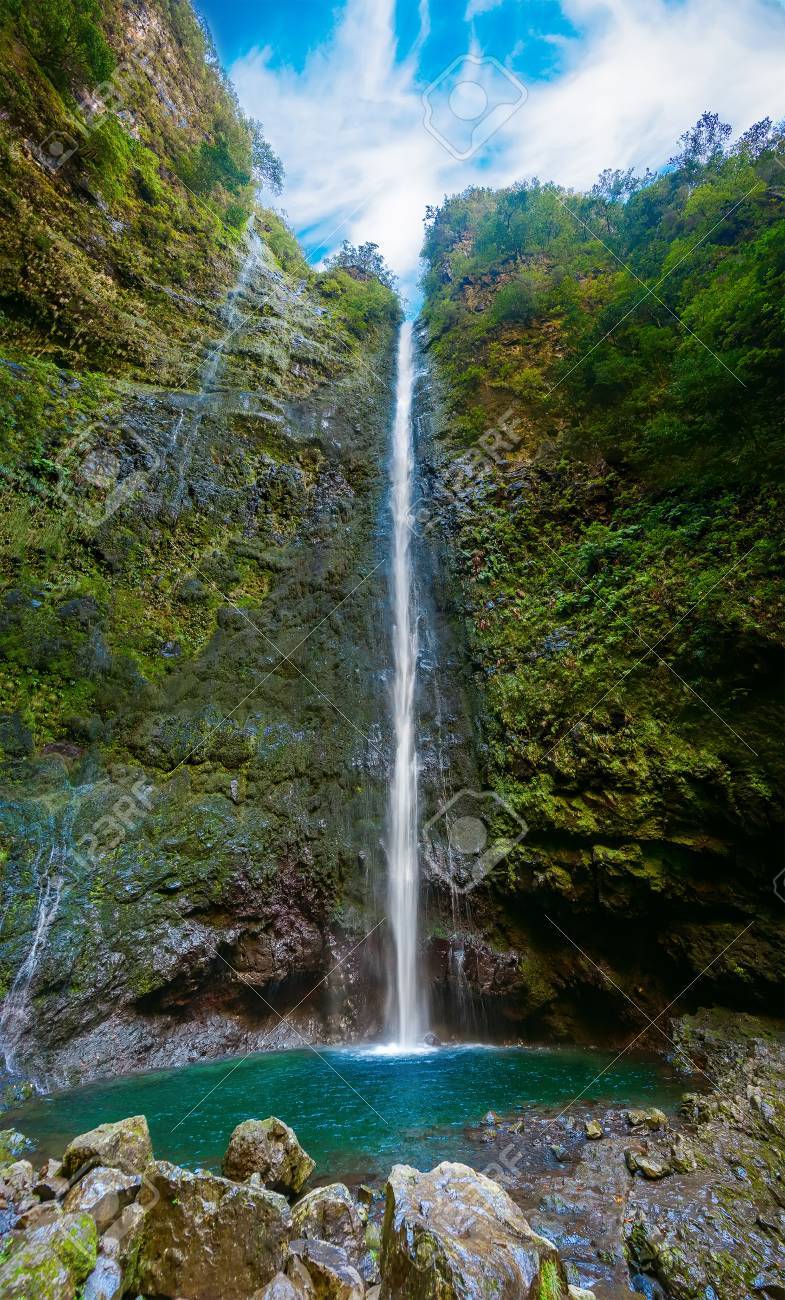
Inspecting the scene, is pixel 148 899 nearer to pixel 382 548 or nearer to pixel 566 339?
pixel 382 548

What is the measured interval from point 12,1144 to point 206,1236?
107 inches

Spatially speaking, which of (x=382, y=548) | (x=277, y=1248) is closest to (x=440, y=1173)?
(x=277, y=1248)

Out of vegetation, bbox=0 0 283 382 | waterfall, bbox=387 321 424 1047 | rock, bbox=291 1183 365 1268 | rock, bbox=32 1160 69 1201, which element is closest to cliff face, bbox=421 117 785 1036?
waterfall, bbox=387 321 424 1047

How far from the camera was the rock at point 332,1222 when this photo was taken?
2.71m

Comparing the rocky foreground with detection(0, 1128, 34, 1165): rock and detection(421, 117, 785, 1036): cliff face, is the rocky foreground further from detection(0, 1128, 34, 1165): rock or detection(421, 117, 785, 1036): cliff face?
detection(421, 117, 785, 1036): cliff face

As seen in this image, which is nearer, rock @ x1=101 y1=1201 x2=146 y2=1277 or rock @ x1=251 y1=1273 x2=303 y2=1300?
rock @ x1=251 y1=1273 x2=303 y2=1300

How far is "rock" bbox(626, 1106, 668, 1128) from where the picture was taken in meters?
4.18

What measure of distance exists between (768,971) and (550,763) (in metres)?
3.22

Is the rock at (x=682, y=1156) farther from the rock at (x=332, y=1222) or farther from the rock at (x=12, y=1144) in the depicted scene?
the rock at (x=12, y=1144)

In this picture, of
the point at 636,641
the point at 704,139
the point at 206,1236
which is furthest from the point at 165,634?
the point at 704,139

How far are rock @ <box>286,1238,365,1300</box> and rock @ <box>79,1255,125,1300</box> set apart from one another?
0.73 m

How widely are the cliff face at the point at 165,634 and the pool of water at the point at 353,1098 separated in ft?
2.67

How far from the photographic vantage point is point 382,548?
1179 cm

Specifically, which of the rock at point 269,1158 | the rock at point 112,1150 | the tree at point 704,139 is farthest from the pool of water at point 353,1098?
the tree at point 704,139
